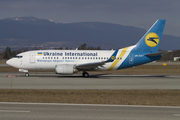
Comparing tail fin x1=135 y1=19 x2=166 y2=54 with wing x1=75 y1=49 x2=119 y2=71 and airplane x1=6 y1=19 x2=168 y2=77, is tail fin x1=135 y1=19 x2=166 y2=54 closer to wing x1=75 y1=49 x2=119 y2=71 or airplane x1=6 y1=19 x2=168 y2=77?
A: airplane x1=6 y1=19 x2=168 y2=77

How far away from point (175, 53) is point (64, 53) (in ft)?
599

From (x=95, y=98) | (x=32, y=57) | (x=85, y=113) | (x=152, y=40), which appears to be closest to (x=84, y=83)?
(x=95, y=98)

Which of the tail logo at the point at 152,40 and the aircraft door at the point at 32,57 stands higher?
the tail logo at the point at 152,40

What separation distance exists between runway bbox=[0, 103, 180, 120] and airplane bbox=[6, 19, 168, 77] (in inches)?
749

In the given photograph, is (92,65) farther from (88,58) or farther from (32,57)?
(32,57)

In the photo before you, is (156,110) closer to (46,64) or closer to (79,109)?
(79,109)

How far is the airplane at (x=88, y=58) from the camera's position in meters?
31.3

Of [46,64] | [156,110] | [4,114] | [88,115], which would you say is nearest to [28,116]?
[4,114]

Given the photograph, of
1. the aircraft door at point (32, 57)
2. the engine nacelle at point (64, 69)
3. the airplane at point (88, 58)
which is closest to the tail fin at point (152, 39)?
the airplane at point (88, 58)

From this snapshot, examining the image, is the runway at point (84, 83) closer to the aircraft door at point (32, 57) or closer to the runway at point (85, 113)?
the aircraft door at point (32, 57)

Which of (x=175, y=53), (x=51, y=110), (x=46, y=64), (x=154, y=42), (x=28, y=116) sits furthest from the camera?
(x=175, y=53)

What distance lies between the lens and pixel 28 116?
9438 mm

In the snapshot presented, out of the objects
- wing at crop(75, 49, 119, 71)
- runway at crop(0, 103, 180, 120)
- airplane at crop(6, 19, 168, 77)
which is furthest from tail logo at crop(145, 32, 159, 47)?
runway at crop(0, 103, 180, 120)

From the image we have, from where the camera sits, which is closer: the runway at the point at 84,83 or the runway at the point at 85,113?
the runway at the point at 85,113
